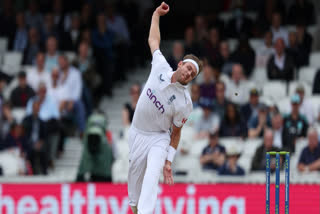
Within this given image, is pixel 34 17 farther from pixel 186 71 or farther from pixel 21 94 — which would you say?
pixel 186 71

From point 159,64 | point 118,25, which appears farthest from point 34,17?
point 159,64

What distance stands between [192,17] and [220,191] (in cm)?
695

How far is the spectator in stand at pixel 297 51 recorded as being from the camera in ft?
49.1

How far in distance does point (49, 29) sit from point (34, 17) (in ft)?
2.35

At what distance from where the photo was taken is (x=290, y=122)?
1356cm

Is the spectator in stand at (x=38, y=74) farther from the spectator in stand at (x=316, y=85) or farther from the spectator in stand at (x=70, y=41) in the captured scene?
the spectator in stand at (x=316, y=85)

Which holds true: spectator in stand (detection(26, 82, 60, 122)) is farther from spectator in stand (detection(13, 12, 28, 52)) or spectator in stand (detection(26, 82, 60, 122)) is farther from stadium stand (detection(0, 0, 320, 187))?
spectator in stand (detection(13, 12, 28, 52))

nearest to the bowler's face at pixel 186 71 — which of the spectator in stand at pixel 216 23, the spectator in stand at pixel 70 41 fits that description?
the spectator in stand at pixel 216 23

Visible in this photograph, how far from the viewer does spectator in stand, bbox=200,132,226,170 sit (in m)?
13.4

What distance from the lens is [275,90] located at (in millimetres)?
14609

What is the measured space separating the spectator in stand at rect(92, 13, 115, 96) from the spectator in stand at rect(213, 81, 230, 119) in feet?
10.1

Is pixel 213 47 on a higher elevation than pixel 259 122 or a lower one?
higher

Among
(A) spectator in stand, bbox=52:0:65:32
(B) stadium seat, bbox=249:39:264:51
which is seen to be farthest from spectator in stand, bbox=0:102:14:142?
(B) stadium seat, bbox=249:39:264:51

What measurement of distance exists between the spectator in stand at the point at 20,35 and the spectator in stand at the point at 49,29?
42cm
